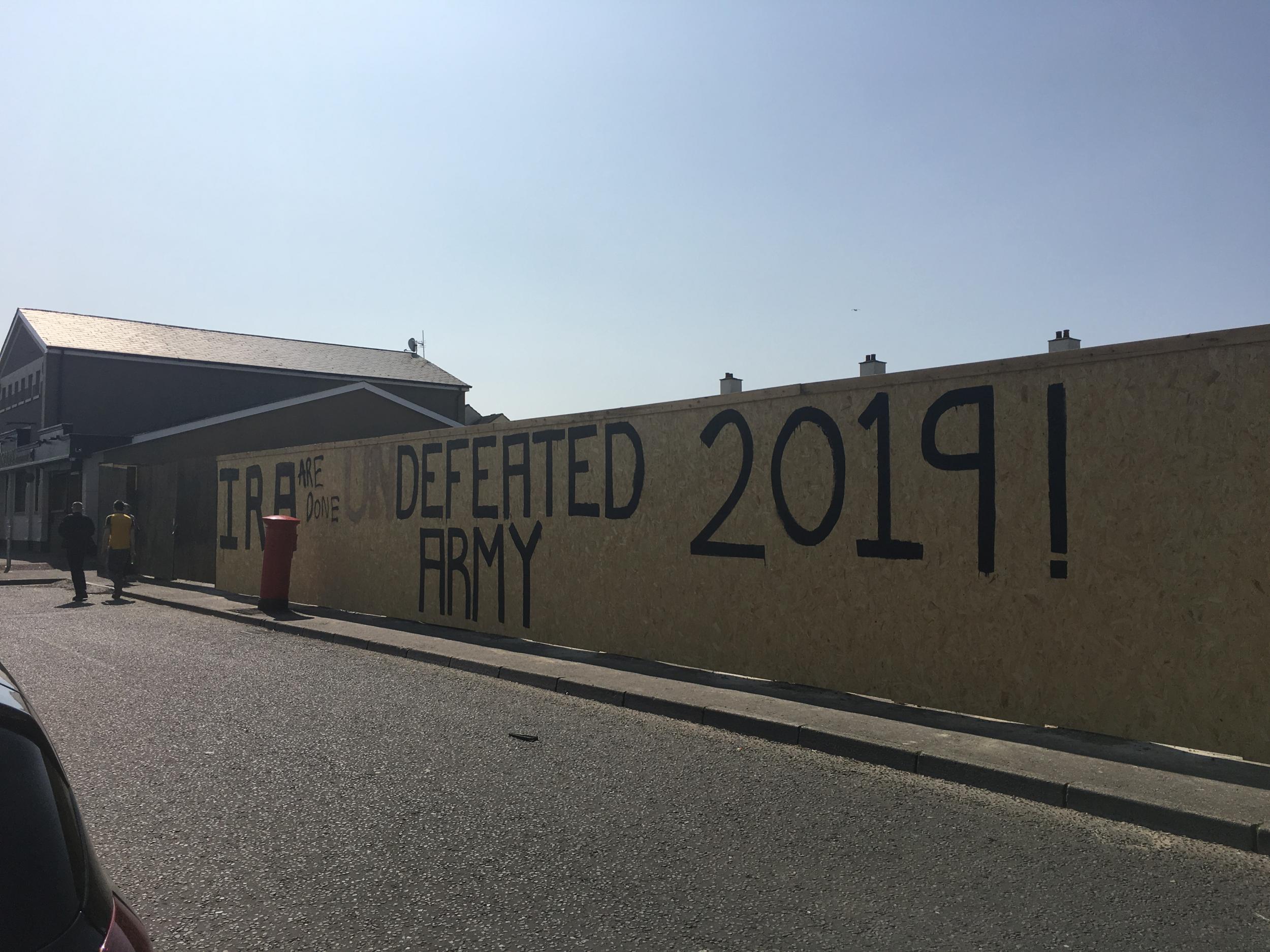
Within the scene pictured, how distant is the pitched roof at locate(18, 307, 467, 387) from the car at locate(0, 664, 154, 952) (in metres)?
36.4

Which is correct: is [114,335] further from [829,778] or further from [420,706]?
[829,778]

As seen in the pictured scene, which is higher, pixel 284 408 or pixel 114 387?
pixel 114 387

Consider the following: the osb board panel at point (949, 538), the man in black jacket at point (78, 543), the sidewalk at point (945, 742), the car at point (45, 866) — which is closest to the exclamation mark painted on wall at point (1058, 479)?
the osb board panel at point (949, 538)

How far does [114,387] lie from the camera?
113ft

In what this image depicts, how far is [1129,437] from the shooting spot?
6.92m

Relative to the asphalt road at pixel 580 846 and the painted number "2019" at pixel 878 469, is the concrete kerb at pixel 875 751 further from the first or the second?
the painted number "2019" at pixel 878 469

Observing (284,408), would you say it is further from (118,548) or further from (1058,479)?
(1058,479)

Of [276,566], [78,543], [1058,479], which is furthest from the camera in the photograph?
[78,543]

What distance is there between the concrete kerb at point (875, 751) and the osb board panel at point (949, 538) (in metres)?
1.02

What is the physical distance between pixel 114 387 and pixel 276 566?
2319 centimetres

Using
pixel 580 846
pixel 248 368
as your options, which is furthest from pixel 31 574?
pixel 580 846

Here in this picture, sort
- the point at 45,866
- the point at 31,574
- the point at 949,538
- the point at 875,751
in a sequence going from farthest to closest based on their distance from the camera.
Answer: the point at 31,574, the point at 949,538, the point at 875,751, the point at 45,866

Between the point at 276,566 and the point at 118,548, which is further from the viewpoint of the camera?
the point at 118,548

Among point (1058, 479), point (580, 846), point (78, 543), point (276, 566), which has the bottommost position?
point (580, 846)
